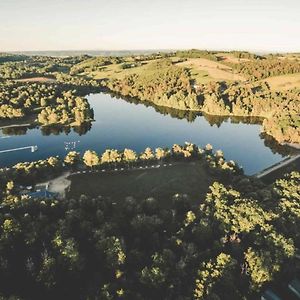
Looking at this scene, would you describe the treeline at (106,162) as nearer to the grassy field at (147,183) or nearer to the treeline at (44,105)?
the grassy field at (147,183)

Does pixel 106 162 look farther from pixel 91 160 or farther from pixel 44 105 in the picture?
pixel 44 105

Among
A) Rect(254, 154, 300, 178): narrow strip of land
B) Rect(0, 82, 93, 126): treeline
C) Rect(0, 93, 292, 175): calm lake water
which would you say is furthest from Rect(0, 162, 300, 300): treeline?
Rect(0, 82, 93, 126): treeline

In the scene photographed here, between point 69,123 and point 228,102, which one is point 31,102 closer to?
point 69,123

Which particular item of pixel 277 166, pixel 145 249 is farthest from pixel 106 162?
pixel 277 166

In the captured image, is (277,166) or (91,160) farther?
(277,166)

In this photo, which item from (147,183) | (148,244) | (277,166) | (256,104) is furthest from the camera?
(256,104)

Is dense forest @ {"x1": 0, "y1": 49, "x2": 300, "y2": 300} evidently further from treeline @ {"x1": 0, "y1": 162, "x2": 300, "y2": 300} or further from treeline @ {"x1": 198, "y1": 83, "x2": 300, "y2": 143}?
treeline @ {"x1": 198, "y1": 83, "x2": 300, "y2": 143}

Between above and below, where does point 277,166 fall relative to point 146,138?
above

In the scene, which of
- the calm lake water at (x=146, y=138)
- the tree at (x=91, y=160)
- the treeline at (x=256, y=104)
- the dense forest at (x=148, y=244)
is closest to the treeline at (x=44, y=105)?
the calm lake water at (x=146, y=138)
